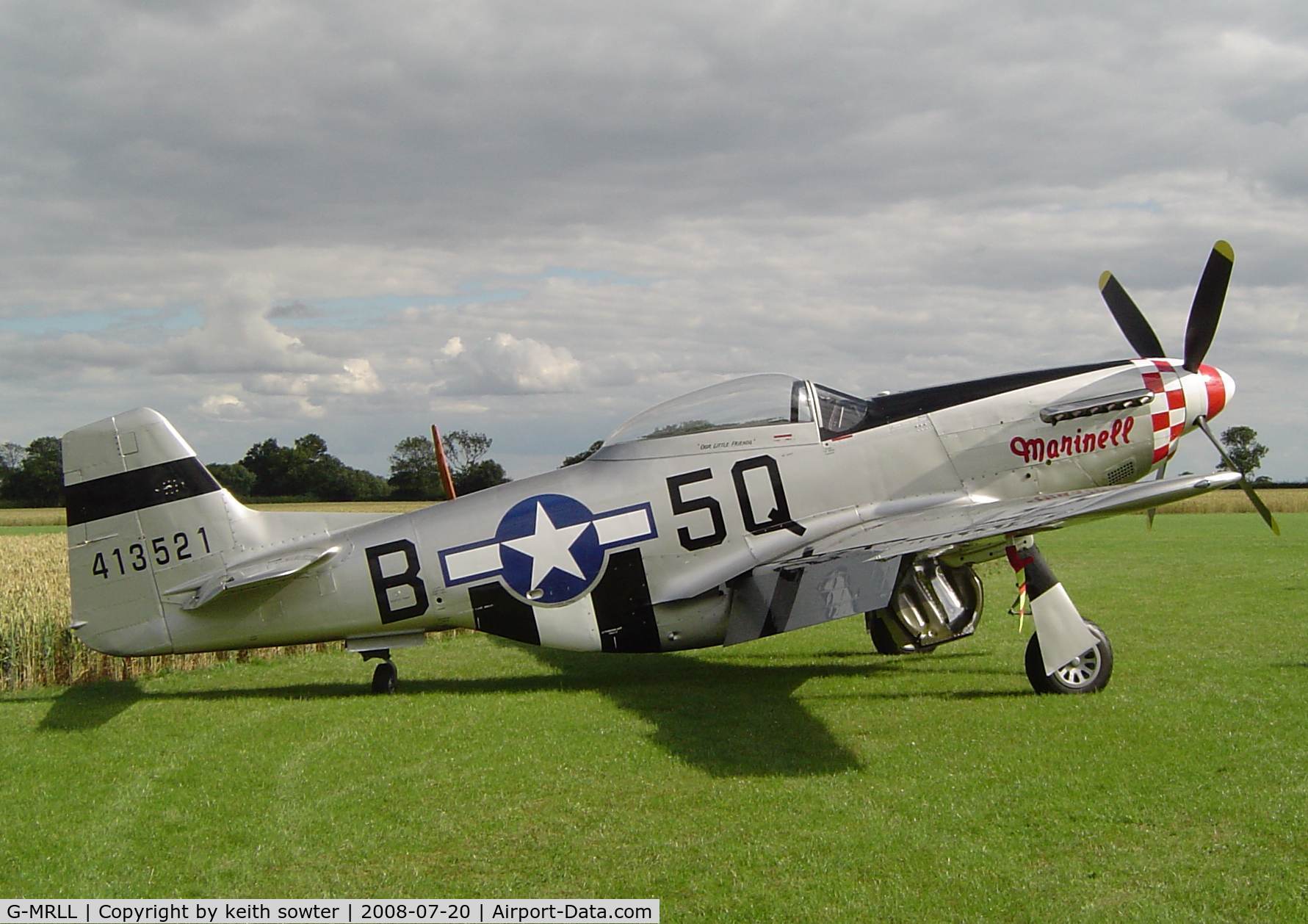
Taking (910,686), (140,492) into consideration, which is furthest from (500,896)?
(140,492)

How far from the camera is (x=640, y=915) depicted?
443cm

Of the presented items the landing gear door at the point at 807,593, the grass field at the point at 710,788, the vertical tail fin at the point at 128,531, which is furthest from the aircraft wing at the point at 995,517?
the vertical tail fin at the point at 128,531

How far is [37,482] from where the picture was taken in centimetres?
6191

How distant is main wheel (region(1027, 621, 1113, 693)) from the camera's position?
8227 millimetres

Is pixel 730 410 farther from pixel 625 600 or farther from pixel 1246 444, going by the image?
pixel 1246 444

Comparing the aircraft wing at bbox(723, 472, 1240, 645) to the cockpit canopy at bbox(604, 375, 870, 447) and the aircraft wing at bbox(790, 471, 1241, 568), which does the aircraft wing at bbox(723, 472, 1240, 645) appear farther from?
the cockpit canopy at bbox(604, 375, 870, 447)

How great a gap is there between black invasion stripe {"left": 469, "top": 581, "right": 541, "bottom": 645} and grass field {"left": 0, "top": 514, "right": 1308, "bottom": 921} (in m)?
0.64

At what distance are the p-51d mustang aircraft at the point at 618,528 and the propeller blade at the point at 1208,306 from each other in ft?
3.12

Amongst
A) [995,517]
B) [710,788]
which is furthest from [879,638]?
[710,788]

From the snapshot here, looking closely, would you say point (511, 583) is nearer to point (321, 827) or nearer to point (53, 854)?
point (321, 827)

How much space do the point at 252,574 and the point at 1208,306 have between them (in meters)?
9.32

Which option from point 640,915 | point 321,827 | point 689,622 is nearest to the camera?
point 640,915

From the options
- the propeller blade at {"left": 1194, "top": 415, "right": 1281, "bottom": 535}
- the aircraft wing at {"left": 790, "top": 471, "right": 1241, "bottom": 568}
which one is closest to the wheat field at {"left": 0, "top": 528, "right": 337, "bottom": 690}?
the aircraft wing at {"left": 790, "top": 471, "right": 1241, "bottom": 568}

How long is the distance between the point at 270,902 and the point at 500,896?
1.05 meters
